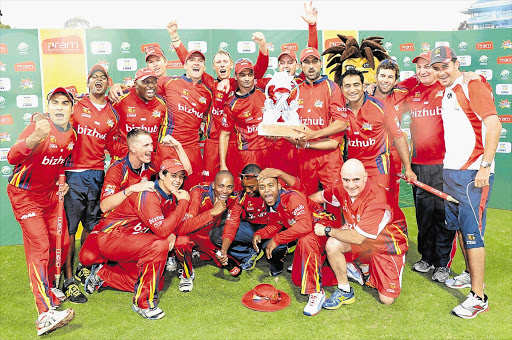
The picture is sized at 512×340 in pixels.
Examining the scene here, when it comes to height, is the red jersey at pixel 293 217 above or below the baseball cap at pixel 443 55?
below

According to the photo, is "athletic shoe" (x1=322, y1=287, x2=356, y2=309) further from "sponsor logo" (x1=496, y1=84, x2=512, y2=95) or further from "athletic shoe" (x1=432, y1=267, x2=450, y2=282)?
"sponsor logo" (x1=496, y1=84, x2=512, y2=95)

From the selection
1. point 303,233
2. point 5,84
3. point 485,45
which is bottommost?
point 303,233

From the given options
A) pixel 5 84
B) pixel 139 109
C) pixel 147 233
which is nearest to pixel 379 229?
pixel 147 233

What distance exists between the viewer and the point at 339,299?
4145 millimetres

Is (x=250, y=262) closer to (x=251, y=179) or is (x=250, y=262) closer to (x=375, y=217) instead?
(x=251, y=179)

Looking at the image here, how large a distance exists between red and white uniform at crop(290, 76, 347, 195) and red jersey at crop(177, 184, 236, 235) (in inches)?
39.0

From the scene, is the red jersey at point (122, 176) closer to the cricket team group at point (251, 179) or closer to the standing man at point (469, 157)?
the cricket team group at point (251, 179)

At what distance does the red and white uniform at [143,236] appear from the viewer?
3.93m

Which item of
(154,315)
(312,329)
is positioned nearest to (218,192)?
(154,315)

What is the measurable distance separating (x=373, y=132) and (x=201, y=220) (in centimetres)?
220

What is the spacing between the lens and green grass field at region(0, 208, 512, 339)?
145 inches

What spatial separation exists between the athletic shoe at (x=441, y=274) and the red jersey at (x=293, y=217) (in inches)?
54.1

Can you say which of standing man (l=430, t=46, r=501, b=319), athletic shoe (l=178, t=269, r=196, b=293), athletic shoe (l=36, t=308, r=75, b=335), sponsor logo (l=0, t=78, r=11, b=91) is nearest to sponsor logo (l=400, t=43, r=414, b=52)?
standing man (l=430, t=46, r=501, b=319)

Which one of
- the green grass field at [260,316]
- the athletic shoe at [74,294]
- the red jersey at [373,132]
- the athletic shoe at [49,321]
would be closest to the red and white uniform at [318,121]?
the red jersey at [373,132]
